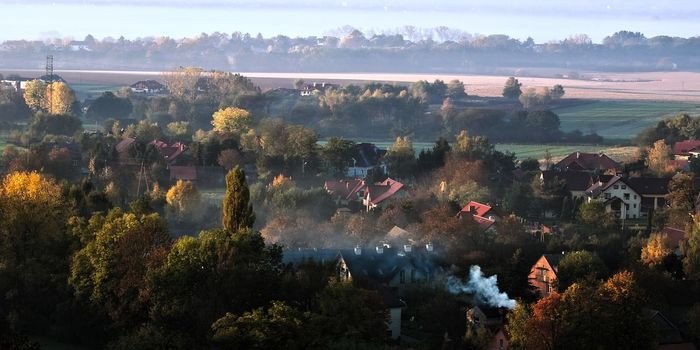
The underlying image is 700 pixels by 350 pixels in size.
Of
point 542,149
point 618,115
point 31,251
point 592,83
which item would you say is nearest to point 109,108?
point 542,149

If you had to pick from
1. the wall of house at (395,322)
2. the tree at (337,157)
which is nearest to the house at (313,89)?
the tree at (337,157)

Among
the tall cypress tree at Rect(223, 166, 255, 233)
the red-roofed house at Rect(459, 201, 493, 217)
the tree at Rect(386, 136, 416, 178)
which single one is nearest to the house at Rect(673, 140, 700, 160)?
the tree at Rect(386, 136, 416, 178)

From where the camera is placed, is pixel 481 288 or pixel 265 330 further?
pixel 481 288

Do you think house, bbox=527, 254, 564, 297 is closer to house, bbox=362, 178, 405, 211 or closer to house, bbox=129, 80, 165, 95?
house, bbox=362, 178, 405, 211

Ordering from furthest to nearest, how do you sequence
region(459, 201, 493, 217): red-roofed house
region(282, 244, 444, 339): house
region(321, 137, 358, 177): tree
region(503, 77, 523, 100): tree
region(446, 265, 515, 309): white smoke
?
1. region(503, 77, 523, 100): tree
2. region(321, 137, 358, 177): tree
3. region(459, 201, 493, 217): red-roofed house
4. region(282, 244, 444, 339): house
5. region(446, 265, 515, 309): white smoke

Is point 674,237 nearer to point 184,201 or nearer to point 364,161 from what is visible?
point 184,201

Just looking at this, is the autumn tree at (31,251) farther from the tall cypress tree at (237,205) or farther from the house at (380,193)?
the house at (380,193)

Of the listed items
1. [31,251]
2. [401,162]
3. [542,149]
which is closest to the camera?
[31,251]

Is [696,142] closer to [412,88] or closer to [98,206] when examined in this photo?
[98,206]
